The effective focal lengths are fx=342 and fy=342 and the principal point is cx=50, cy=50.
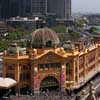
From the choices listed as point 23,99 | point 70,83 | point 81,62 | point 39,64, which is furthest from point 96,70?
point 23,99

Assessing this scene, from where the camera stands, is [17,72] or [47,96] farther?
[17,72]

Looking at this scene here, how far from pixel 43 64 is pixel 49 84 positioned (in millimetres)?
3353

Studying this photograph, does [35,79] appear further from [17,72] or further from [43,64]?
[17,72]

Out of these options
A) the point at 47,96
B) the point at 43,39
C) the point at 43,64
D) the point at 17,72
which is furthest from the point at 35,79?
the point at 43,39

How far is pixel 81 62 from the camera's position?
6025cm

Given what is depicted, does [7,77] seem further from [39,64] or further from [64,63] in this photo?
[64,63]

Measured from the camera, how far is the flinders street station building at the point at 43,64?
172ft

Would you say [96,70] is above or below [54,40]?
below

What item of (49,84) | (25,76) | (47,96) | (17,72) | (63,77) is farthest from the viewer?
(63,77)

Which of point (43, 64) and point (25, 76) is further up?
point (43, 64)

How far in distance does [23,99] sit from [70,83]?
10.8 metres

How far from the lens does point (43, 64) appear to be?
52.7m

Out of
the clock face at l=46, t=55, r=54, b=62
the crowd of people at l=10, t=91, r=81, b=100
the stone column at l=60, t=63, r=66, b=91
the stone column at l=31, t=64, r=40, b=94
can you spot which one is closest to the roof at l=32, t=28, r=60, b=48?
the clock face at l=46, t=55, r=54, b=62

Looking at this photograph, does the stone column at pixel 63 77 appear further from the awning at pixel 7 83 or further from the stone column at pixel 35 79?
the awning at pixel 7 83
